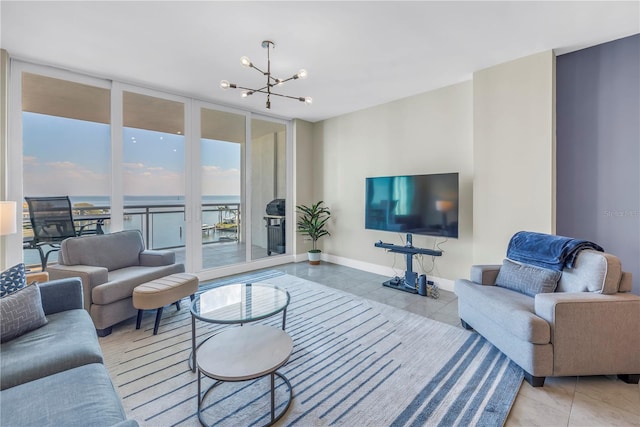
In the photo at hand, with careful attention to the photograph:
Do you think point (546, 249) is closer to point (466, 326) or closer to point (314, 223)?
point (466, 326)

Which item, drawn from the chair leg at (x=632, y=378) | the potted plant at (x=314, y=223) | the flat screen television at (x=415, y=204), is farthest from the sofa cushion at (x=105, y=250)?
the chair leg at (x=632, y=378)

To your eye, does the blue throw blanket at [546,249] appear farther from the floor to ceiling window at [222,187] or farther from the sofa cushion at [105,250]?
the sofa cushion at [105,250]

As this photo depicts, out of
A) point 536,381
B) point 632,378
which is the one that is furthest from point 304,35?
point 632,378

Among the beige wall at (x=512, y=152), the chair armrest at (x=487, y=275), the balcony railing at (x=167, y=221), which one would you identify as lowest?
the chair armrest at (x=487, y=275)

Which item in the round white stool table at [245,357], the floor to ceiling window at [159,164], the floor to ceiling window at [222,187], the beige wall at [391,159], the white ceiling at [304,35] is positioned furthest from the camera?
the floor to ceiling window at [222,187]

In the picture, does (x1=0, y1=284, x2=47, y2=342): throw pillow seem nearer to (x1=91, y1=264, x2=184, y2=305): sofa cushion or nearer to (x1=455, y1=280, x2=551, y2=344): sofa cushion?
(x1=91, y1=264, x2=184, y2=305): sofa cushion

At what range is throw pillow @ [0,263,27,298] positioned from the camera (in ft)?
5.75

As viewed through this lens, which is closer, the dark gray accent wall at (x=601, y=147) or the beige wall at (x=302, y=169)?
the dark gray accent wall at (x=601, y=147)

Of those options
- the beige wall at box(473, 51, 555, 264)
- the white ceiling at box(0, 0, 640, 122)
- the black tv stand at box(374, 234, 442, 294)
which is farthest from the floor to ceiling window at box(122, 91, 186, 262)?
the beige wall at box(473, 51, 555, 264)

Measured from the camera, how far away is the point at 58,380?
1.29 m

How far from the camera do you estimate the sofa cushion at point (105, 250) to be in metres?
2.86

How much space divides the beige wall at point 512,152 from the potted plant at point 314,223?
2.78 meters

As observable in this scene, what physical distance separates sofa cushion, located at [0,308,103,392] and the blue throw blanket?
10.8 feet

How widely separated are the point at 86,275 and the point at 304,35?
119 inches
